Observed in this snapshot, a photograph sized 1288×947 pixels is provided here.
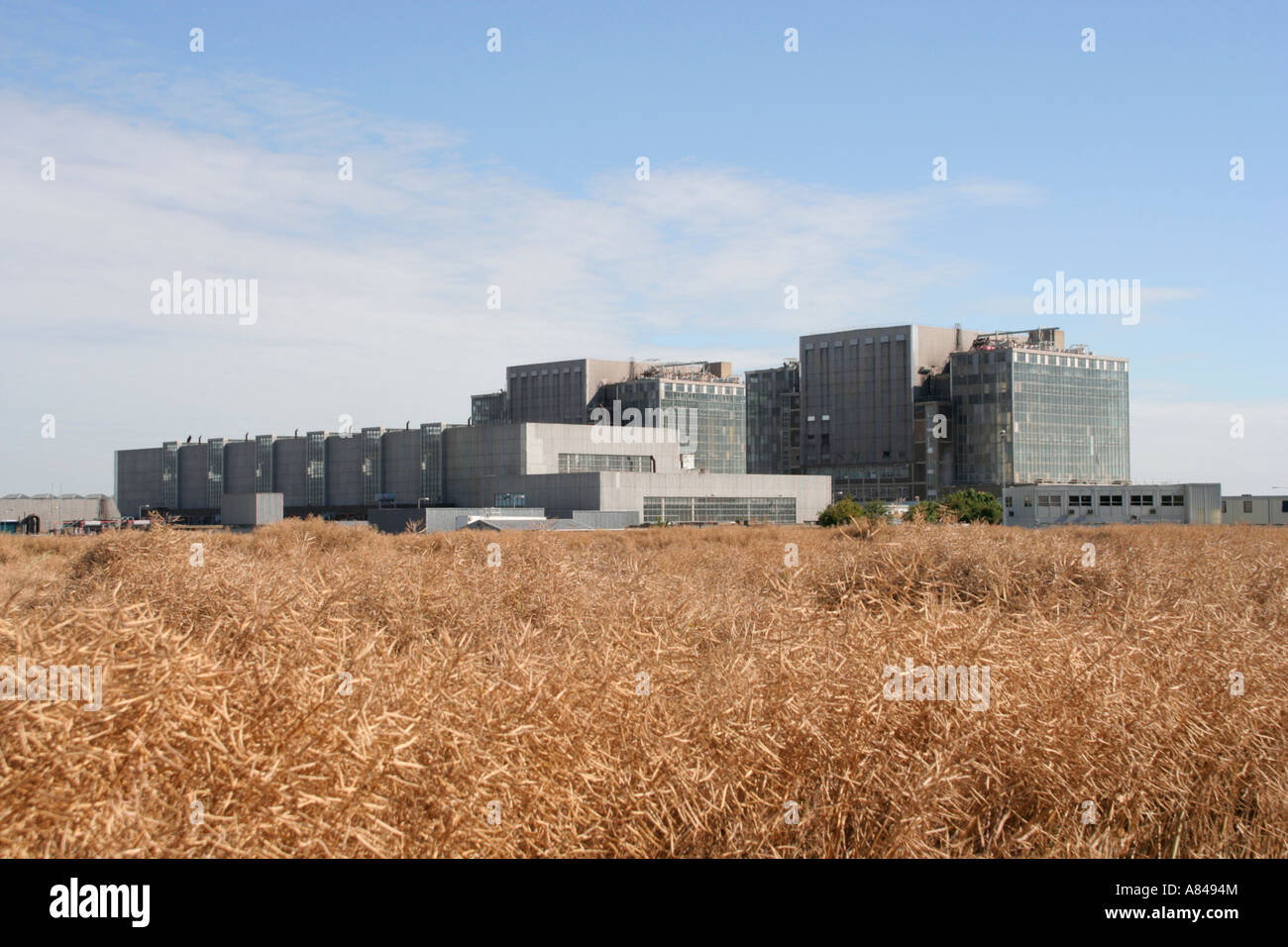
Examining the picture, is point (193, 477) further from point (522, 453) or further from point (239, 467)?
point (522, 453)

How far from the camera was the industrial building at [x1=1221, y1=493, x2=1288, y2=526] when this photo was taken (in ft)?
307

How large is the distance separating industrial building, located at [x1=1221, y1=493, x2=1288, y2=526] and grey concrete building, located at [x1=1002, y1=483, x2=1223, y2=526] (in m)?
2.73

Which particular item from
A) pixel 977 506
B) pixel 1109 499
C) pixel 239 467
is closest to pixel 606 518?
pixel 977 506

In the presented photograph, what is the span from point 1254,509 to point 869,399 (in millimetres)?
45713

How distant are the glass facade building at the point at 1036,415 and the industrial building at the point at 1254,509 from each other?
2545cm

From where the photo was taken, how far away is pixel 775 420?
142750 mm

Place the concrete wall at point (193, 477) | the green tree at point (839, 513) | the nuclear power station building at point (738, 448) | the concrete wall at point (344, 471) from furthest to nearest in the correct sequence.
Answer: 1. the concrete wall at point (193, 477)
2. the concrete wall at point (344, 471)
3. the nuclear power station building at point (738, 448)
4. the green tree at point (839, 513)

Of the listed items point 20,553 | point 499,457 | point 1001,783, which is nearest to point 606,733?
point 1001,783

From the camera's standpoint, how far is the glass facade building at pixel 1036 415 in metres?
119

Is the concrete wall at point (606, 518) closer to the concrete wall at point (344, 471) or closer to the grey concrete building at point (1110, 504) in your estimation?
the concrete wall at point (344, 471)

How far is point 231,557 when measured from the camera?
15578 mm

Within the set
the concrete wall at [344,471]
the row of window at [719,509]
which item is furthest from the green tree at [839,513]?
the concrete wall at [344,471]

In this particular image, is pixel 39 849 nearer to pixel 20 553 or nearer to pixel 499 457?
pixel 20 553
